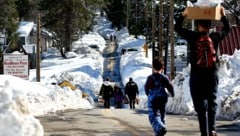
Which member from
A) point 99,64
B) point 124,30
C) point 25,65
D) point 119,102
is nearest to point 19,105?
point 25,65

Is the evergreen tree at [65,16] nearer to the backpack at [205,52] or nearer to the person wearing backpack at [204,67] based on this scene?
the person wearing backpack at [204,67]

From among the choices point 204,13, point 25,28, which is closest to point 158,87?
point 204,13

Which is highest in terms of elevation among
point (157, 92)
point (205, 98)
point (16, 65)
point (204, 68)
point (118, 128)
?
point (204, 68)

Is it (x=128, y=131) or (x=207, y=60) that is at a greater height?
(x=207, y=60)

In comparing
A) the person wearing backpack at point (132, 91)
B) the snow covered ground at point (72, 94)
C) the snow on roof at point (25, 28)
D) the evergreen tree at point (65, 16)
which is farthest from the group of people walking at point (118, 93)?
the snow on roof at point (25, 28)

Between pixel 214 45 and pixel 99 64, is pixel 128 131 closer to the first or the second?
pixel 214 45

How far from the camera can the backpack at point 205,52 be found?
24.4 feet

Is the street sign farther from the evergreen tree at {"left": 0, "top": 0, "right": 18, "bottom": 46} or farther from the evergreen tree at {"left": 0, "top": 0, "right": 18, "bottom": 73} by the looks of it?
the evergreen tree at {"left": 0, "top": 0, "right": 18, "bottom": 46}

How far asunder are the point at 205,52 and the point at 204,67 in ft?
0.65

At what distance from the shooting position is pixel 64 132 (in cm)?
1177

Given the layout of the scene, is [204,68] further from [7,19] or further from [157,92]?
[7,19]

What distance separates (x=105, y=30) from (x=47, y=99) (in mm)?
105806

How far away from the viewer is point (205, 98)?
7.60 metres

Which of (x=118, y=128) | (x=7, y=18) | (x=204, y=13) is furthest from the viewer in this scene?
(x=7, y=18)
